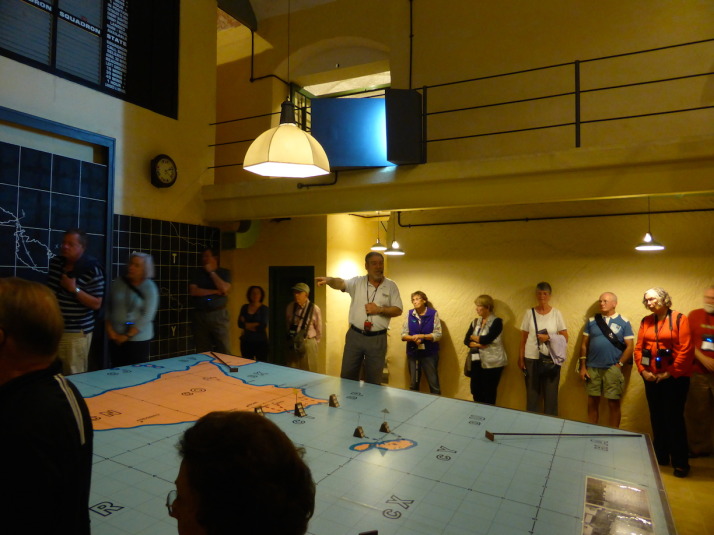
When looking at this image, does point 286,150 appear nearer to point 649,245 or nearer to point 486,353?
point 486,353

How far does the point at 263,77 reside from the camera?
768 cm

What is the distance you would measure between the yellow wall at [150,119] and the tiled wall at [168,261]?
16cm

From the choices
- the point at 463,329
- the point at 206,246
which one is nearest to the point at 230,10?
the point at 206,246

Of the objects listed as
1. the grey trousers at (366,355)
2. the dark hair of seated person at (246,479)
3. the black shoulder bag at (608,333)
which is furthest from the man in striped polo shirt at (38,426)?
the black shoulder bag at (608,333)

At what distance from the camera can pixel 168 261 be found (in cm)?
588

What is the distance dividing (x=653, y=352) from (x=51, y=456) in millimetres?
4950

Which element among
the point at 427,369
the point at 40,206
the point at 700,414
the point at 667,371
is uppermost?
the point at 40,206

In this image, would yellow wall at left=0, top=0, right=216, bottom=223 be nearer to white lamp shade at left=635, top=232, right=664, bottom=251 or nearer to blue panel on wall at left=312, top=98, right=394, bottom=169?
blue panel on wall at left=312, top=98, right=394, bottom=169

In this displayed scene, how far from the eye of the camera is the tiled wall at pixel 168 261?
5.38 metres

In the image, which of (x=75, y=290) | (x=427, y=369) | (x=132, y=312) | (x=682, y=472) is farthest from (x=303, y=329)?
(x=682, y=472)

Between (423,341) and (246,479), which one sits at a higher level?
(246,479)

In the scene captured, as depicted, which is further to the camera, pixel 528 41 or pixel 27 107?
pixel 528 41

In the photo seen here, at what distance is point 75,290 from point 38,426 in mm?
3399

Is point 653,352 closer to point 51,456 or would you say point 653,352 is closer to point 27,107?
point 51,456
